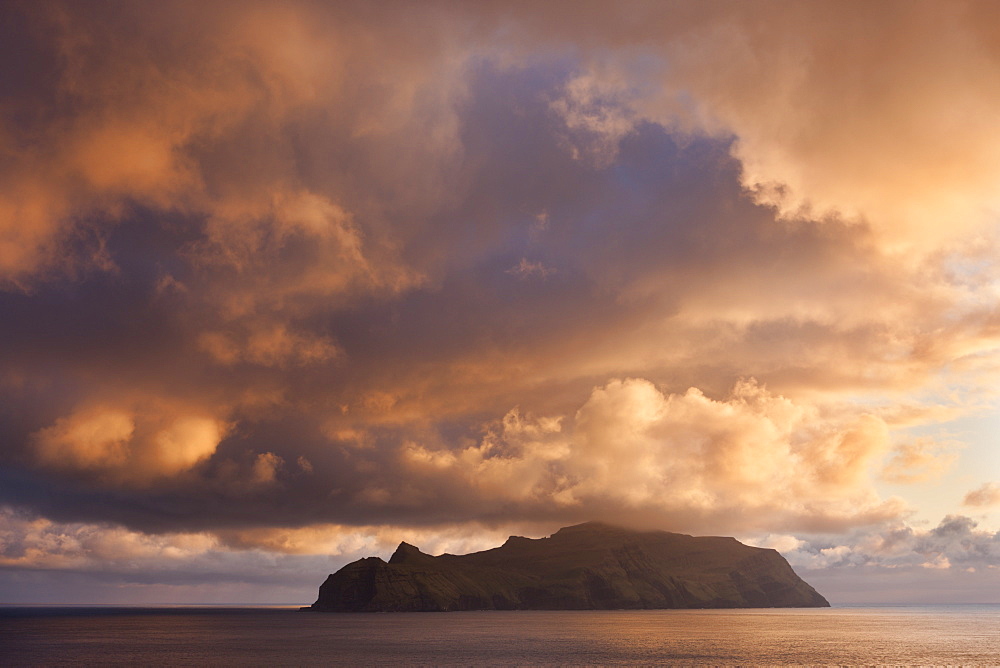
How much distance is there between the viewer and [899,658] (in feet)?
655

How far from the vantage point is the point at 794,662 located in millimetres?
189000

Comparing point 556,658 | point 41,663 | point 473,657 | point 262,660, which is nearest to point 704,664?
point 556,658

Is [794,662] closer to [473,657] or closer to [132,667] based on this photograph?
[473,657]

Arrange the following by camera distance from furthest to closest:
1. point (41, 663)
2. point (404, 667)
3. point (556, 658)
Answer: point (556, 658) < point (41, 663) < point (404, 667)

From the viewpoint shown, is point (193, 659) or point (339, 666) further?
point (193, 659)

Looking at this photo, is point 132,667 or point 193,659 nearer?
point 132,667

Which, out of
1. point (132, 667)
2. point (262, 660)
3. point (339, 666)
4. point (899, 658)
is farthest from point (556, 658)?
point (132, 667)

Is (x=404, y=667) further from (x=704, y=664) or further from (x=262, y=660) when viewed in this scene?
(x=704, y=664)

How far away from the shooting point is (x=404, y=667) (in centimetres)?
17425

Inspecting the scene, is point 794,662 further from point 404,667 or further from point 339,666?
point 339,666

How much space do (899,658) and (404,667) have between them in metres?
131

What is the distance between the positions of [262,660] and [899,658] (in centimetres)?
16719

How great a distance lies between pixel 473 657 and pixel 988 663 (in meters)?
129

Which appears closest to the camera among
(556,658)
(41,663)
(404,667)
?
(404,667)
